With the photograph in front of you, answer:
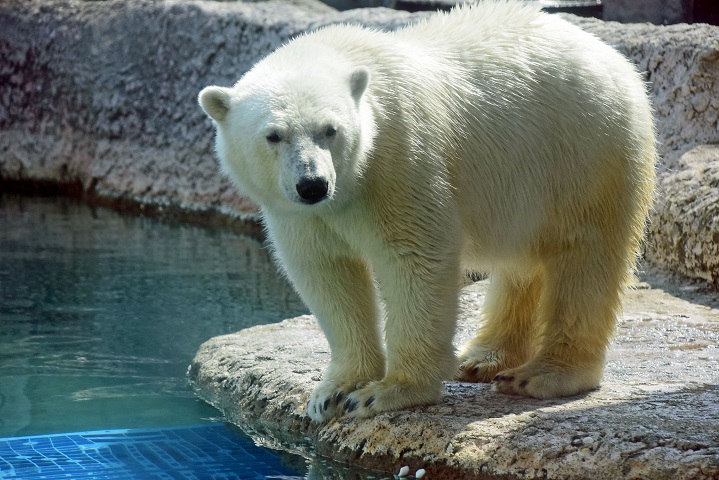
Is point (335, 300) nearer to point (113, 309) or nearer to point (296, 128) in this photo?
point (296, 128)

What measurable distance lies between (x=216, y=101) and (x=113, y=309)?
3163 mm

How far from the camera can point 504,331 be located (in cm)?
416

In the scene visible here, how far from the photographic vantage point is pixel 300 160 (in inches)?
121

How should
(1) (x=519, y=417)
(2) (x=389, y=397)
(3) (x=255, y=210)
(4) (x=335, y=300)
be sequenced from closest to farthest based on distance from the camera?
(1) (x=519, y=417) → (2) (x=389, y=397) → (4) (x=335, y=300) → (3) (x=255, y=210)

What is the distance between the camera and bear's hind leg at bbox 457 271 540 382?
13.5ft

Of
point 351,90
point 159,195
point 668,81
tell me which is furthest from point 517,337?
point 159,195

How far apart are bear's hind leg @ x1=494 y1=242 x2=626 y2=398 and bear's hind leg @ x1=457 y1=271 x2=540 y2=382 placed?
1.01 ft

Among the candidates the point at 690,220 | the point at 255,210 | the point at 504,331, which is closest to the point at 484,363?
the point at 504,331

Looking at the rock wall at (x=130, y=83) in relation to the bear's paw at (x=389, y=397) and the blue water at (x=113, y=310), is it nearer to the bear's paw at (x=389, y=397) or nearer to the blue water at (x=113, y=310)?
the blue water at (x=113, y=310)

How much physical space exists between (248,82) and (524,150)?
3.46 feet

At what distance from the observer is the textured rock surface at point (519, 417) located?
9.77 feet

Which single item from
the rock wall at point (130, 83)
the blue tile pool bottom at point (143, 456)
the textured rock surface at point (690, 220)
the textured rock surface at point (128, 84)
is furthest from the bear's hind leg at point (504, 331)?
the textured rock surface at point (128, 84)

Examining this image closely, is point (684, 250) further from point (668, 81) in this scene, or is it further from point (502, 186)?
point (502, 186)

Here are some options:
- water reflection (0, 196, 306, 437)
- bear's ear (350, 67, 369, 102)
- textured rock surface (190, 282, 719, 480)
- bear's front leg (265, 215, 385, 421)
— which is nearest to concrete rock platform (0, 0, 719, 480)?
textured rock surface (190, 282, 719, 480)
